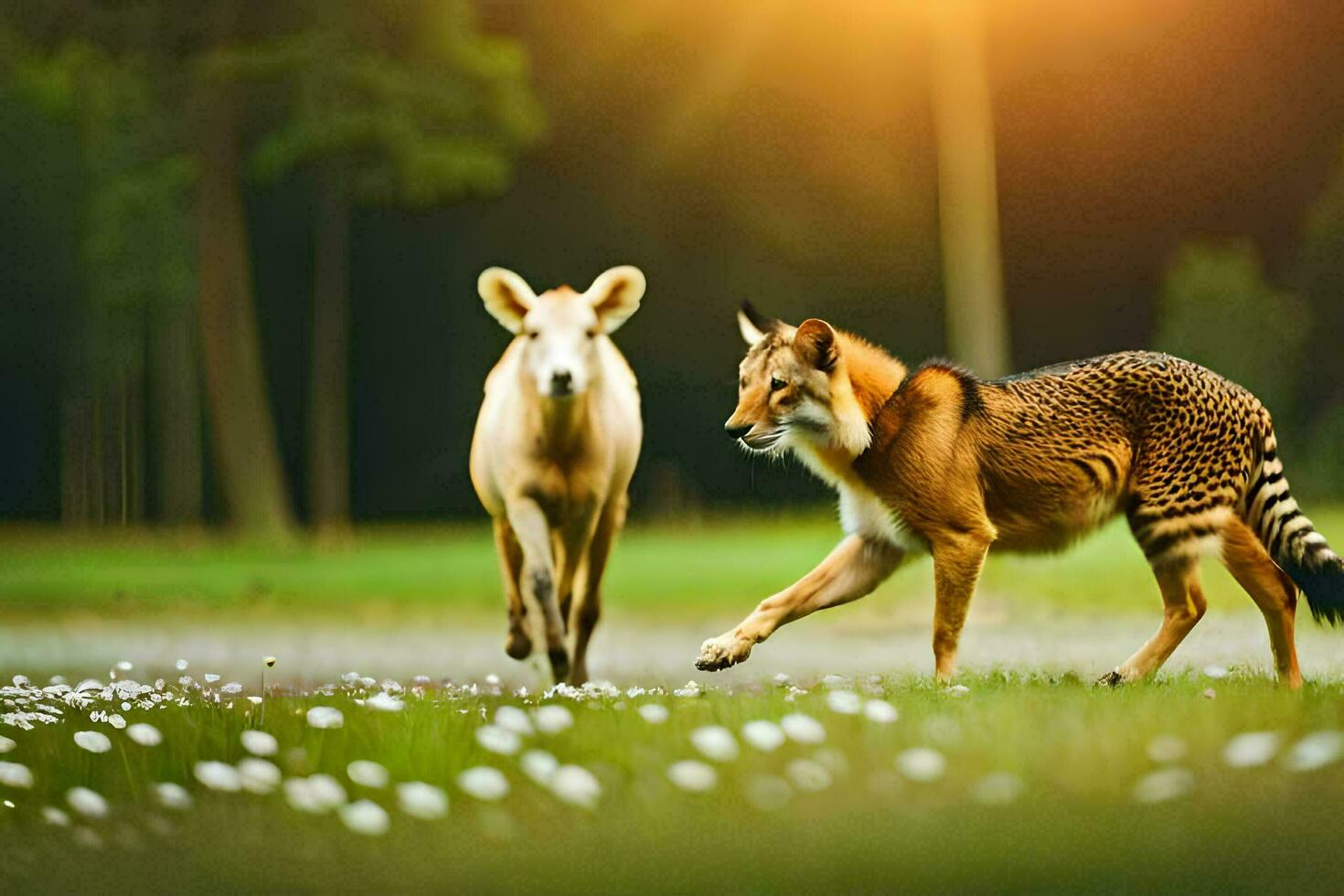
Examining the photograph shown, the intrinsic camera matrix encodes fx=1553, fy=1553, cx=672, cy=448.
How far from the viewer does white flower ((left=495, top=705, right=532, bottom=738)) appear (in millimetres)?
5062

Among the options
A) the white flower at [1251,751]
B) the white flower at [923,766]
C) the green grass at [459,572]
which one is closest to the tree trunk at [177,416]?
the green grass at [459,572]

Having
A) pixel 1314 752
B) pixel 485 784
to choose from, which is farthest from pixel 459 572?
pixel 1314 752

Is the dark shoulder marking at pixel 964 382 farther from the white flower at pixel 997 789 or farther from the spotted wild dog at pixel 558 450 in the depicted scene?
the white flower at pixel 997 789

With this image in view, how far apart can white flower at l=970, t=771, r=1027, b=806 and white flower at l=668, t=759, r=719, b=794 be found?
745mm

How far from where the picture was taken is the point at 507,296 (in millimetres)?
7168

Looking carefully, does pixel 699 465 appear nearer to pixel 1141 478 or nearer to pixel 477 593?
pixel 477 593

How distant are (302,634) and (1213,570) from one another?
6.38 m

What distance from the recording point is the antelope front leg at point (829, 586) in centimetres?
619

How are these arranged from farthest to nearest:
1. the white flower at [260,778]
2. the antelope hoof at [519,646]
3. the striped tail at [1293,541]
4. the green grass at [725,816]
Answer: the antelope hoof at [519,646]
the striped tail at [1293,541]
the white flower at [260,778]
the green grass at [725,816]

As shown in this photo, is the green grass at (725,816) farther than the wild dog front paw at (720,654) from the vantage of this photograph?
No

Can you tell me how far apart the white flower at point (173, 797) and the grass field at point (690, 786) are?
0.4 inches

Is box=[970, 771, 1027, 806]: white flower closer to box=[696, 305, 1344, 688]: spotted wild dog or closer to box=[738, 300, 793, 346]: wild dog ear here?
box=[696, 305, 1344, 688]: spotted wild dog

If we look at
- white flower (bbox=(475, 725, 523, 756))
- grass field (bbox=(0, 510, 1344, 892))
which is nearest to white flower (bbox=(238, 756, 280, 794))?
grass field (bbox=(0, 510, 1344, 892))

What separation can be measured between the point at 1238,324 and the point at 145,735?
13.4 metres
